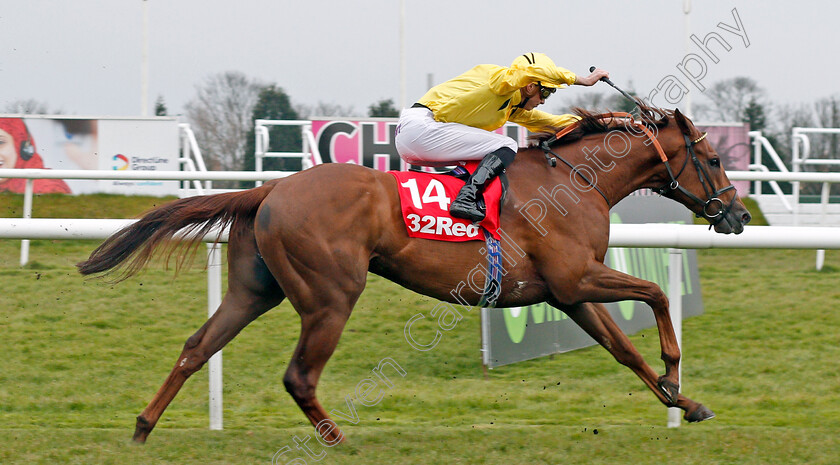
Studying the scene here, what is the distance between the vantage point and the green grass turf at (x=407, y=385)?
11.9 ft

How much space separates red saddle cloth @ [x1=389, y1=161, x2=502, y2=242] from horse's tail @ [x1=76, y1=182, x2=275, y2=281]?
2.03ft

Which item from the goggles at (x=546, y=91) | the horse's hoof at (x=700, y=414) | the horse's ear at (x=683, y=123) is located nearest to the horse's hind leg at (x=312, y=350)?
the goggles at (x=546, y=91)

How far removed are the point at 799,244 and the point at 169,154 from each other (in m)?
8.03

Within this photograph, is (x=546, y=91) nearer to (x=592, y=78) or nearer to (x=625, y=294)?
(x=592, y=78)

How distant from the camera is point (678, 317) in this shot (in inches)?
166

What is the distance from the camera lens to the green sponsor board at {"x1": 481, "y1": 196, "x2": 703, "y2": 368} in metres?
5.25

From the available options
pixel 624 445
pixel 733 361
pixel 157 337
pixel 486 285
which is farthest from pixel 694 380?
pixel 157 337

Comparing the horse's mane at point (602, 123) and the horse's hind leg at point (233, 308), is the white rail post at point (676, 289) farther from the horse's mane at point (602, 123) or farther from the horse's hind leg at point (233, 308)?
the horse's hind leg at point (233, 308)

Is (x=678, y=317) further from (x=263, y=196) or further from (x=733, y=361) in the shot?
(x=263, y=196)

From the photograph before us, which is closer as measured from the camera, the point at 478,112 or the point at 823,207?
A: the point at 478,112

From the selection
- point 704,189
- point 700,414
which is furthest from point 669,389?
point 704,189

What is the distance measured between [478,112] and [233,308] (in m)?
1.40

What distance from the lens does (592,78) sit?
4012 mm

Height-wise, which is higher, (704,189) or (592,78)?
(592,78)
